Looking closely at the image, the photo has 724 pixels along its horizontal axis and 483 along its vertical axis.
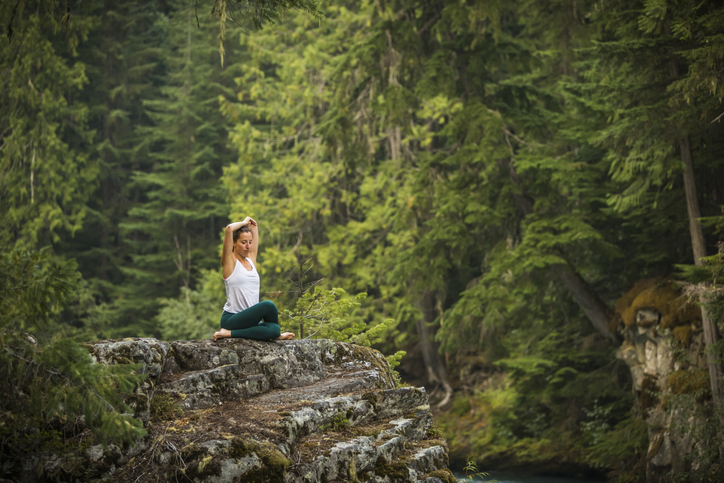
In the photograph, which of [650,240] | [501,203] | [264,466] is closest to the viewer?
[264,466]

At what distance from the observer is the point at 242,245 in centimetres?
598

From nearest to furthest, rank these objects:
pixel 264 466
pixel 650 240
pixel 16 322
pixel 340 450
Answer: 1. pixel 16 322
2. pixel 264 466
3. pixel 340 450
4. pixel 650 240

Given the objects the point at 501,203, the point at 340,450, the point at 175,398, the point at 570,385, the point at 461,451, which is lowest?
the point at 461,451

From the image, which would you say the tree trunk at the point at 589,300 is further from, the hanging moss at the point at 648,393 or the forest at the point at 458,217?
the hanging moss at the point at 648,393

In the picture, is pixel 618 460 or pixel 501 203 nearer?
pixel 618 460

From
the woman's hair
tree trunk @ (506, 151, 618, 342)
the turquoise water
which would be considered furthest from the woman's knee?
the turquoise water

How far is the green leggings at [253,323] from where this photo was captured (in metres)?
5.66

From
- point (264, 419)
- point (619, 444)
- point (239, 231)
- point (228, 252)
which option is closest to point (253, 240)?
point (239, 231)

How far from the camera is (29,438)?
149 inches

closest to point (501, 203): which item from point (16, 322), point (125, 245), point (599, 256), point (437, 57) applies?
point (599, 256)

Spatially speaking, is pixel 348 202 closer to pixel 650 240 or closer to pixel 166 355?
pixel 650 240

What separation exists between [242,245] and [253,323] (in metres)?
0.76

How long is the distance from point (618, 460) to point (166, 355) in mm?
10143

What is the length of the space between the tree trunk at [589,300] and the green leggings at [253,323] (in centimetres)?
809
